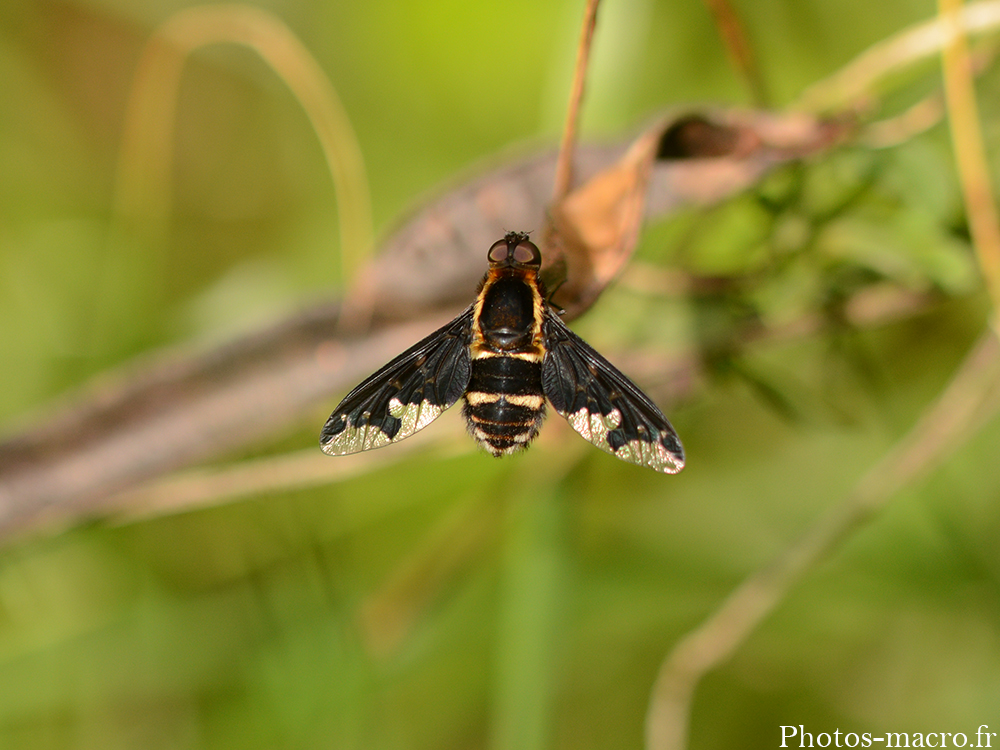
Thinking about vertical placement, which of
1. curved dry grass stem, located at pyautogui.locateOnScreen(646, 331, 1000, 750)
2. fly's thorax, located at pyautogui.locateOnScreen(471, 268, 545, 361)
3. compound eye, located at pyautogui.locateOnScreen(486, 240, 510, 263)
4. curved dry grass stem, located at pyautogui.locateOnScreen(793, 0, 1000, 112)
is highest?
curved dry grass stem, located at pyautogui.locateOnScreen(793, 0, 1000, 112)

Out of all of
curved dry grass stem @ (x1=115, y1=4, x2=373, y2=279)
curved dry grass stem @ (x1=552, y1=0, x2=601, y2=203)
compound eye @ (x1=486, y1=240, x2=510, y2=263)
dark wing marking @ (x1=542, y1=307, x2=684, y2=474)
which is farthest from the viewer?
curved dry grass stem @ (x1=115, y1=4, x2=373, y2=279)

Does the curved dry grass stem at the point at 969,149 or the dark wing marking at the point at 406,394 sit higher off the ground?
the curved dry grass stem at the point at 969,149

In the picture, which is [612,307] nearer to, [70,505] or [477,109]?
[70,505]

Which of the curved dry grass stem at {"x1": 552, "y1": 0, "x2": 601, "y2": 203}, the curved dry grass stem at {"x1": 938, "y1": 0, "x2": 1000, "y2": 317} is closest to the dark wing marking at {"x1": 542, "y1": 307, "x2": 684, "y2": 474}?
the curved dry grass stem at {"x1": 552, "y1": 0, "x2": 601, "y2": 203}

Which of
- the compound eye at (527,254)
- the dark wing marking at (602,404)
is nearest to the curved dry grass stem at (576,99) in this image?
the compound eye at (527,254)

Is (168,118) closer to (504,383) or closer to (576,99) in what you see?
(504,383)

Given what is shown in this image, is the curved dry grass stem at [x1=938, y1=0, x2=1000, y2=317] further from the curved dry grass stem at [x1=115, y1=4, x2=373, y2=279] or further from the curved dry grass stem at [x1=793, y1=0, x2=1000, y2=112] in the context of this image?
the curved dry grass stem at [x1=115, y1=4, x2=373, y2=279]

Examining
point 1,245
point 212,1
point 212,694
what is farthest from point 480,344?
point 212,1

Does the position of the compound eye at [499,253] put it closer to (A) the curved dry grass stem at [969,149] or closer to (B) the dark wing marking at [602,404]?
(B) the dark wing marking at [602,404]
